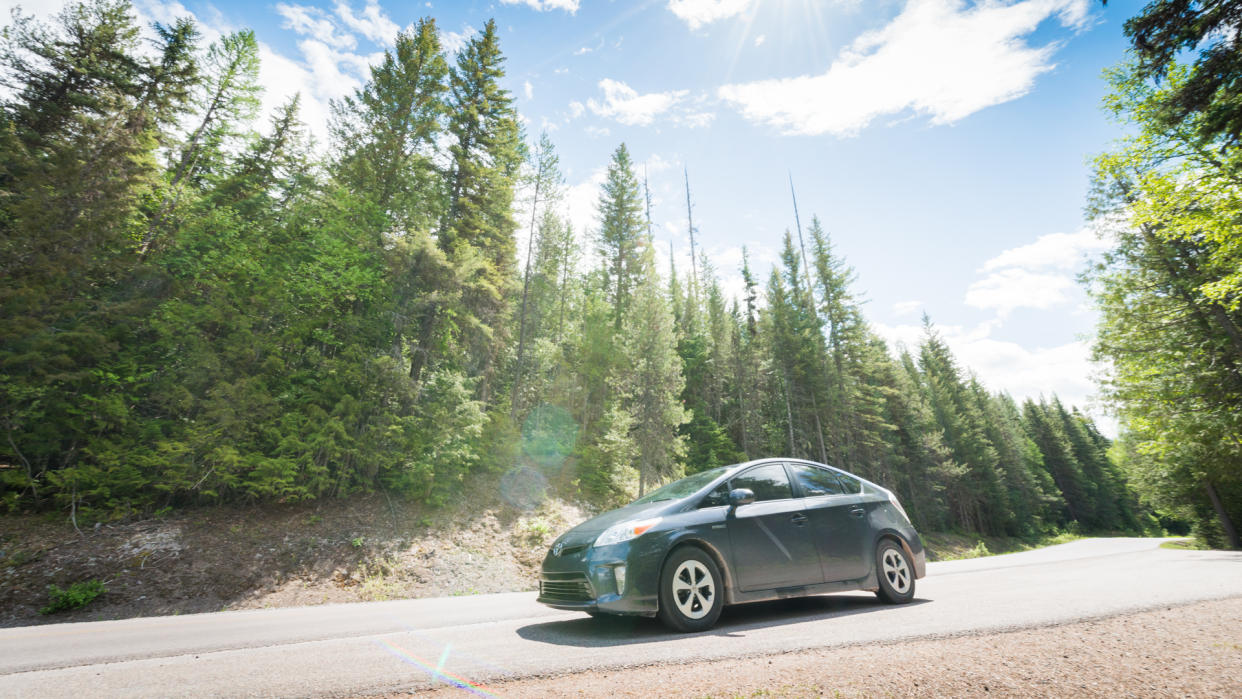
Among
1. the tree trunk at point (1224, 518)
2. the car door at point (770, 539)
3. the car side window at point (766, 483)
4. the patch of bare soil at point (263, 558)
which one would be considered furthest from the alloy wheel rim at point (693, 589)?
the tree trunk at point (1224, 518)

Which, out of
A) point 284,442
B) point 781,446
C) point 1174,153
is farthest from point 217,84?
point 781,446

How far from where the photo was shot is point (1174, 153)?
1120 cm

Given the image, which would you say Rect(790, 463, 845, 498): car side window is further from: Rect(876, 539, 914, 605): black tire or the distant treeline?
the distant treeline

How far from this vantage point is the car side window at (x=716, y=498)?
→ 4.37m

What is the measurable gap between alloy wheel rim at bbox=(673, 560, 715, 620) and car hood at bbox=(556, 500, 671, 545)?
1.75 ft

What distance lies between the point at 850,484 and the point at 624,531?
10.2ft

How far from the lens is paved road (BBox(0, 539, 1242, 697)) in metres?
2.83

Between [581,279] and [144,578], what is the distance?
27.5m

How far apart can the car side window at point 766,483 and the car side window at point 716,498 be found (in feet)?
0.51

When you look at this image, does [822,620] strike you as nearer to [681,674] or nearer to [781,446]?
[681,674]

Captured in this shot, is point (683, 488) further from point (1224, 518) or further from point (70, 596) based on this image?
point (1224, 518)

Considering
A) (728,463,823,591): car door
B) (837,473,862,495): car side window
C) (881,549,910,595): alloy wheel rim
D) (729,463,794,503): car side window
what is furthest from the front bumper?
(881,549,910,595): alloy wheel rim

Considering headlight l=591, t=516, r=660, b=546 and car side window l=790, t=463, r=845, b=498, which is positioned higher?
car side window l=790, t=463, r=845, b=498

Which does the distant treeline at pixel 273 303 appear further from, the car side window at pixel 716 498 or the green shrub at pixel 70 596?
the car side window at pixel 716 498
